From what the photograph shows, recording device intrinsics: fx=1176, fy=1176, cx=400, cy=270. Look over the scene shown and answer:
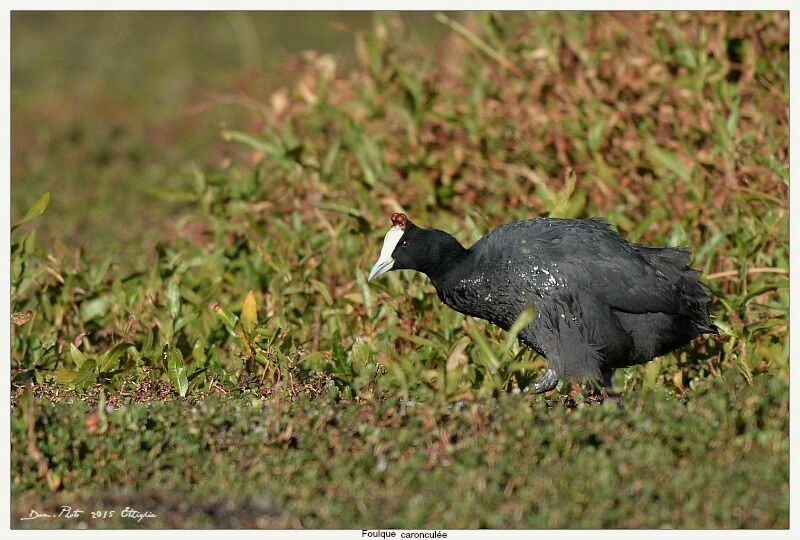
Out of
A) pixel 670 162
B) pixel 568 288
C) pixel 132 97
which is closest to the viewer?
pixel 568 288

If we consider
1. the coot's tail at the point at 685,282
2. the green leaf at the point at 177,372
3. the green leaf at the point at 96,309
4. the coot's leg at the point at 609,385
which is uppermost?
the coot's tail at the point at 685,282

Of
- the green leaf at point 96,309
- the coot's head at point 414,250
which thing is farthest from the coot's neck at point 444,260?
the green leaf at point 96,309

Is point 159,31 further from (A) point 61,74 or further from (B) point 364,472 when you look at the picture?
(B) point 364,472

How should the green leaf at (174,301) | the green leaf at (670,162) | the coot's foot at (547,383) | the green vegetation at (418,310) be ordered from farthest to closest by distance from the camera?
the green leaf at (670,162) < the green leaf at (174,301) < the coot's foot at (547,383) < the green vegetation at (418,310)

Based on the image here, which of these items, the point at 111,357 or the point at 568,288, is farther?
the point at 111,357

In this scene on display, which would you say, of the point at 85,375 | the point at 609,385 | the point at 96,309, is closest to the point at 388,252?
the point at 609,385

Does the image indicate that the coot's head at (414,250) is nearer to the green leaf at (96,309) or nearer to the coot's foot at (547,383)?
the coot's foot at (547,383)

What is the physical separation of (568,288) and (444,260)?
0.55 metres

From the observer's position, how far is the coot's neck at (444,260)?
199 inches

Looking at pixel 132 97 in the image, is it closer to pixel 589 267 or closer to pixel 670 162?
pixel 670 162

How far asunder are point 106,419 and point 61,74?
10.9 metres

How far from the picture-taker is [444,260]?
5.07 meters

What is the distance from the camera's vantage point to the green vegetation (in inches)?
154
